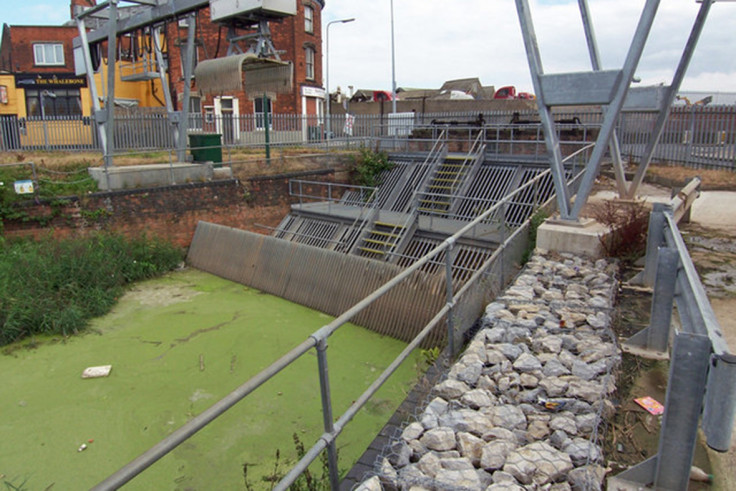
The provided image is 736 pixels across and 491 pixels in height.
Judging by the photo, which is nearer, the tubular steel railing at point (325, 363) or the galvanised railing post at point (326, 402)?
the tubular steel railing at point (325, 363)

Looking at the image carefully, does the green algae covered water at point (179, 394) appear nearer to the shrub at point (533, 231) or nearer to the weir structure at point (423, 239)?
the weir structure at point (423, 239)

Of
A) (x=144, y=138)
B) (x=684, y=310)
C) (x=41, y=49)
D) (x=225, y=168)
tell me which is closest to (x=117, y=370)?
(x=684, y=310)

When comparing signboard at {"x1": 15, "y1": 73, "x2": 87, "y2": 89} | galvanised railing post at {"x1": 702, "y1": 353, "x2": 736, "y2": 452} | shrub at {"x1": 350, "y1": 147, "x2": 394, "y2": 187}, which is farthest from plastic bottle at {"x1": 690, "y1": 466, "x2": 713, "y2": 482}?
signboard at {"x1": 15, "y1": 73, "x2": 87, "y2": 89}

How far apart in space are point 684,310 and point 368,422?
13.2 ft

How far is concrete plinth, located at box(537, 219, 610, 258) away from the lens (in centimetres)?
648

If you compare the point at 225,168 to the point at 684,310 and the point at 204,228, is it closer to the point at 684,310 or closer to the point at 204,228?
the point at 204,228

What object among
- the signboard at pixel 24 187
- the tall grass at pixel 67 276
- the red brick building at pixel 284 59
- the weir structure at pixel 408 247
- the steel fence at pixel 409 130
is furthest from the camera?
the red brick building at pixel 284 59

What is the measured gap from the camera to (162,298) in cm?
1070

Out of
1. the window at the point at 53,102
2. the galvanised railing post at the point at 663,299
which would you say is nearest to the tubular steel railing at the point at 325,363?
the galvanised railing post at the point at 663,299

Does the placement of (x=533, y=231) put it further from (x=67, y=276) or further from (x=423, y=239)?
(x=67, y=276)

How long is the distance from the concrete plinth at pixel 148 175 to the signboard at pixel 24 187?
1.50m

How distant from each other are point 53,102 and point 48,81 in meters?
1.35

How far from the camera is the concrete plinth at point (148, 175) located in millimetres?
12555

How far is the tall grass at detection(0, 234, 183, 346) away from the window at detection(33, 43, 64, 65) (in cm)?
2704
